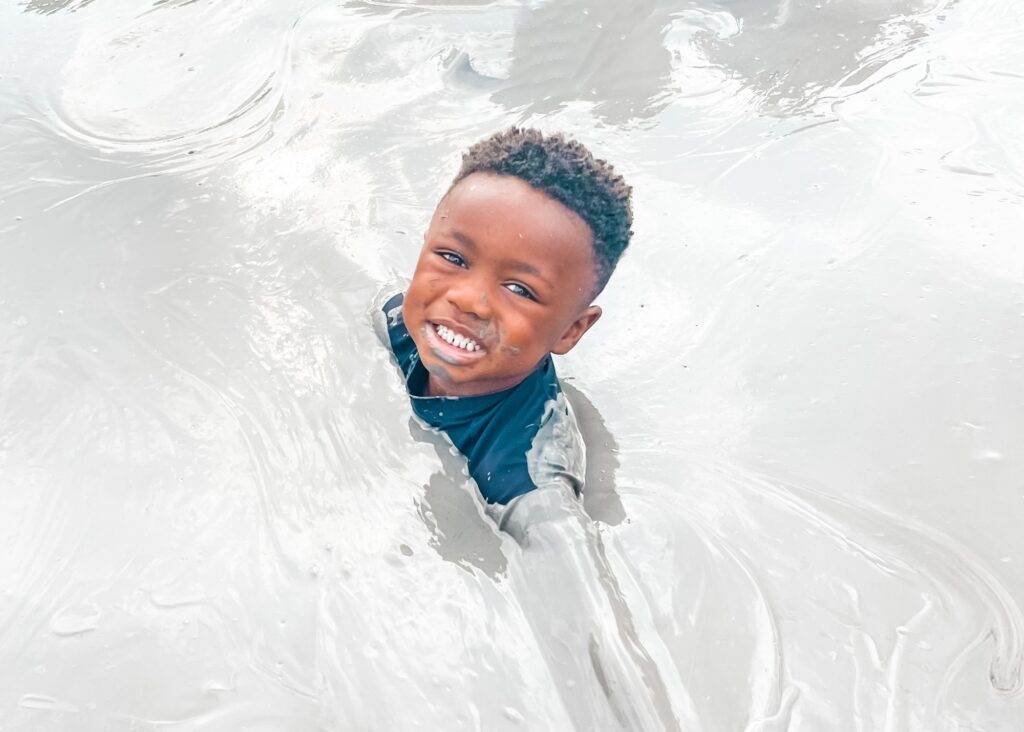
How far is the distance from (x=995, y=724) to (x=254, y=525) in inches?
56.8

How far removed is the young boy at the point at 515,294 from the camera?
1.77 meters

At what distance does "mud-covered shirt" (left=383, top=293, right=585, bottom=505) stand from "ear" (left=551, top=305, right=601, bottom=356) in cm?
8

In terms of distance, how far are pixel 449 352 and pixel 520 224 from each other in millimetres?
301

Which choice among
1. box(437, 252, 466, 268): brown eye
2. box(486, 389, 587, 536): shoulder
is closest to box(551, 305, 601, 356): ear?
box(486, 389, 587, 536): shoulder

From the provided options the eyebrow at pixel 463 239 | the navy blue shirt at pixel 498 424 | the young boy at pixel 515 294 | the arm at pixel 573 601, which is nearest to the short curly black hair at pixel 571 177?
the young boy at pixel 515 294

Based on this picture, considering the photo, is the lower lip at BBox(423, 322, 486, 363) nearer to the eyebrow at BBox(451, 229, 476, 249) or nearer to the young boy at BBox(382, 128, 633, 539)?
the young boy at BBox(382, 128, 633, 539)

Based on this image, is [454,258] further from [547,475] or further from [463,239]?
[547,475]

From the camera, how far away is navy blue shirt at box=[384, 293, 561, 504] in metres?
1.87

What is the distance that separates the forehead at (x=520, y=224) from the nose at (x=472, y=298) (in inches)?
2.7

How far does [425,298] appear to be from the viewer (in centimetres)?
185

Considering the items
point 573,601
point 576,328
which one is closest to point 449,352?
point 576,328

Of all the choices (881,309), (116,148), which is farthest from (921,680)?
(116,148)

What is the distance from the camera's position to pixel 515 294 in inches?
70.3

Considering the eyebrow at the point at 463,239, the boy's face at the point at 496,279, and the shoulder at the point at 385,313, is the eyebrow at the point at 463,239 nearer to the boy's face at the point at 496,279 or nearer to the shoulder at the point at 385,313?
the boy's face at the point at 496,279
